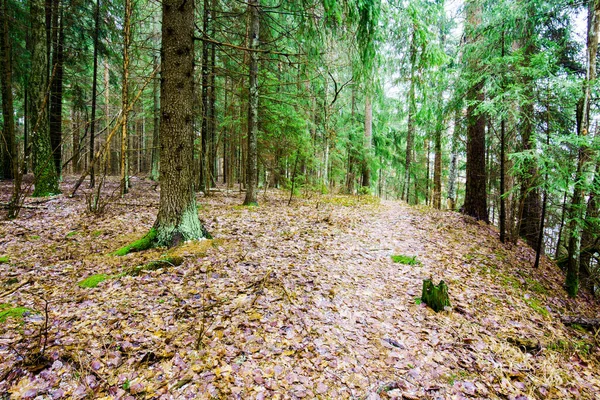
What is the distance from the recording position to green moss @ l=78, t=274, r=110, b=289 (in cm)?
392

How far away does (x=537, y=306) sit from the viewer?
4.92 meters

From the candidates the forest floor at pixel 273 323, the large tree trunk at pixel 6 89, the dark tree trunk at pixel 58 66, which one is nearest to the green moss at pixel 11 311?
the forest floor at pixel 273 323

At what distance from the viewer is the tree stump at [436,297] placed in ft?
13.4

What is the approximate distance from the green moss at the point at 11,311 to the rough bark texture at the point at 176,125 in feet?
6.24

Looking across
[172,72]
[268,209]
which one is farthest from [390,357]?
[268,209]

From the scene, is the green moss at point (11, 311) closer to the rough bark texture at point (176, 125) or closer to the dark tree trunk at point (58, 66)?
the rough bark texture at point (176, 125)

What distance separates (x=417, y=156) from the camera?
2214 centimetres

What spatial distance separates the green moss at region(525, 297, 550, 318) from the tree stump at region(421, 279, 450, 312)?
6.24ft

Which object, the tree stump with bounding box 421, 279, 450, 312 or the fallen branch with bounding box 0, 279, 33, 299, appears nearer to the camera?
the fallen branch with bounding box 0, 279, 33, 299

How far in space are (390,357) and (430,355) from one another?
1.62 feet

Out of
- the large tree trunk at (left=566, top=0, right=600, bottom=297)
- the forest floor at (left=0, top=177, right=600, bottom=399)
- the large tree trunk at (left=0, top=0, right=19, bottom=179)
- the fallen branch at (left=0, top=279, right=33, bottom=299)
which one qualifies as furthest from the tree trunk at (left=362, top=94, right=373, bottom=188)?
the large tree trunk at (left=0, top=0, right=19, bottom=179)

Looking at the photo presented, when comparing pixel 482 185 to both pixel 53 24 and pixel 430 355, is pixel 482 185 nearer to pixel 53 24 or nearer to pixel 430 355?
pixel 430 355

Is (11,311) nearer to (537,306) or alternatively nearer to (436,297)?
(436,297)

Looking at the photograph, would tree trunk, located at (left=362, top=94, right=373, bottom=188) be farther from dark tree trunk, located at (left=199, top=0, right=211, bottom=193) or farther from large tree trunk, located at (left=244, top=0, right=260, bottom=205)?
dark tree trunk, located at (left=199, top=0, right=211, bottom=193)
